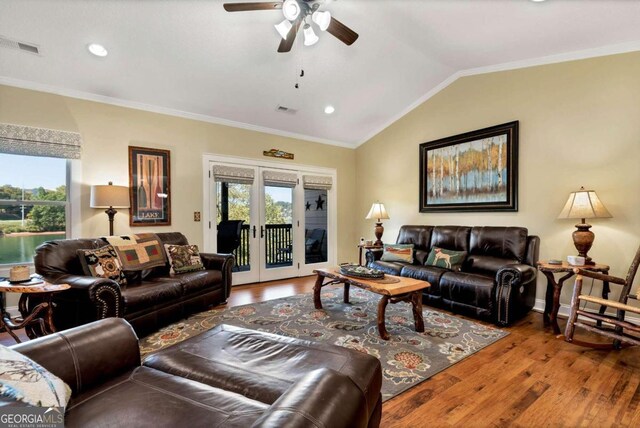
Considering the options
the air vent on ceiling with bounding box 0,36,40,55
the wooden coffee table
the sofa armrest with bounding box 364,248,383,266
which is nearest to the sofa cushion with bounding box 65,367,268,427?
the wooden coffee table

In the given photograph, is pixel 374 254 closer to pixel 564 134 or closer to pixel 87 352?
pixel 564 134

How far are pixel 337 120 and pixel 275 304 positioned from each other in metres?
3.32

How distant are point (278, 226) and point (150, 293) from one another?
2.83m

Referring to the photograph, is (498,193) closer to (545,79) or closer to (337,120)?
(545,79)

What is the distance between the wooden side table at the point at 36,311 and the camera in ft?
7.61

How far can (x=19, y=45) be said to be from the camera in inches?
119

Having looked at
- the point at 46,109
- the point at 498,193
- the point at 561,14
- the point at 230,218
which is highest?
the point at 561,14

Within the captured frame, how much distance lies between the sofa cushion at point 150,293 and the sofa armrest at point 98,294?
9 centimetres

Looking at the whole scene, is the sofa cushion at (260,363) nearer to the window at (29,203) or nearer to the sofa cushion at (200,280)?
the sofa cushion at (200,280)

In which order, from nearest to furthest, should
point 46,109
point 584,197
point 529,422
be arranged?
point 529,422 → point 584,197 → point 46,109

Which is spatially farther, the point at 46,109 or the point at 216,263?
the point at 216,263

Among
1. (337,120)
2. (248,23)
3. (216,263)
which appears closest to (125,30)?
(248,23)

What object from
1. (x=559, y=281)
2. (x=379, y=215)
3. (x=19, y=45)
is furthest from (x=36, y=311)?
(x=559, y=281)

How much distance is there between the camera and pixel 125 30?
10.00 ft
